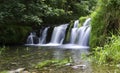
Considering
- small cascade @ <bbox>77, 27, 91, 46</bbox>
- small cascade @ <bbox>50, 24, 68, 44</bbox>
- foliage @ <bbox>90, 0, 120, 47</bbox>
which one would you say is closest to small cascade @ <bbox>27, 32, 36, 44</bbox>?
small cascade @ <bbox>50, 24, 68, 44</bbox>

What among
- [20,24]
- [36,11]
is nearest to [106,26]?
[36,11]

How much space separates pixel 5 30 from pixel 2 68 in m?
7.53

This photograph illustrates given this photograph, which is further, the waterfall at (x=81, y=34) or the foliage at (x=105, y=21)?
the waterfall at (x=81, y=34)

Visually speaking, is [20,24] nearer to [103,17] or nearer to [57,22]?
[57,22]

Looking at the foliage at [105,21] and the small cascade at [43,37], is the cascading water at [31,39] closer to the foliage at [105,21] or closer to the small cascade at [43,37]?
the small cascade at [43,37]

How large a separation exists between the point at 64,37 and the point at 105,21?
567cm

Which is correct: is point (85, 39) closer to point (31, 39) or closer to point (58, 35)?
point (58, 35)

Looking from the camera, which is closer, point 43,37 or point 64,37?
point 64,37

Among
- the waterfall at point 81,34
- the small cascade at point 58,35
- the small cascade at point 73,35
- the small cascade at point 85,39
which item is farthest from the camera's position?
the small cascade at point 58,35

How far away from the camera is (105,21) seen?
9.41m

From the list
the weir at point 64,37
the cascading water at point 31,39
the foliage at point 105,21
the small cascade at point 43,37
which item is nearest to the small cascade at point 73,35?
the weir at point 64,37

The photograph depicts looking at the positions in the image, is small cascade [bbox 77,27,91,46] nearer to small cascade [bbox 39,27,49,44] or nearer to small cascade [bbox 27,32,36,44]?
small cascade [bbox 39,27,49,44]

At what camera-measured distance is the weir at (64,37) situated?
13.0 meters

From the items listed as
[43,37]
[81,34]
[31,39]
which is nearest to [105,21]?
[81,34]
